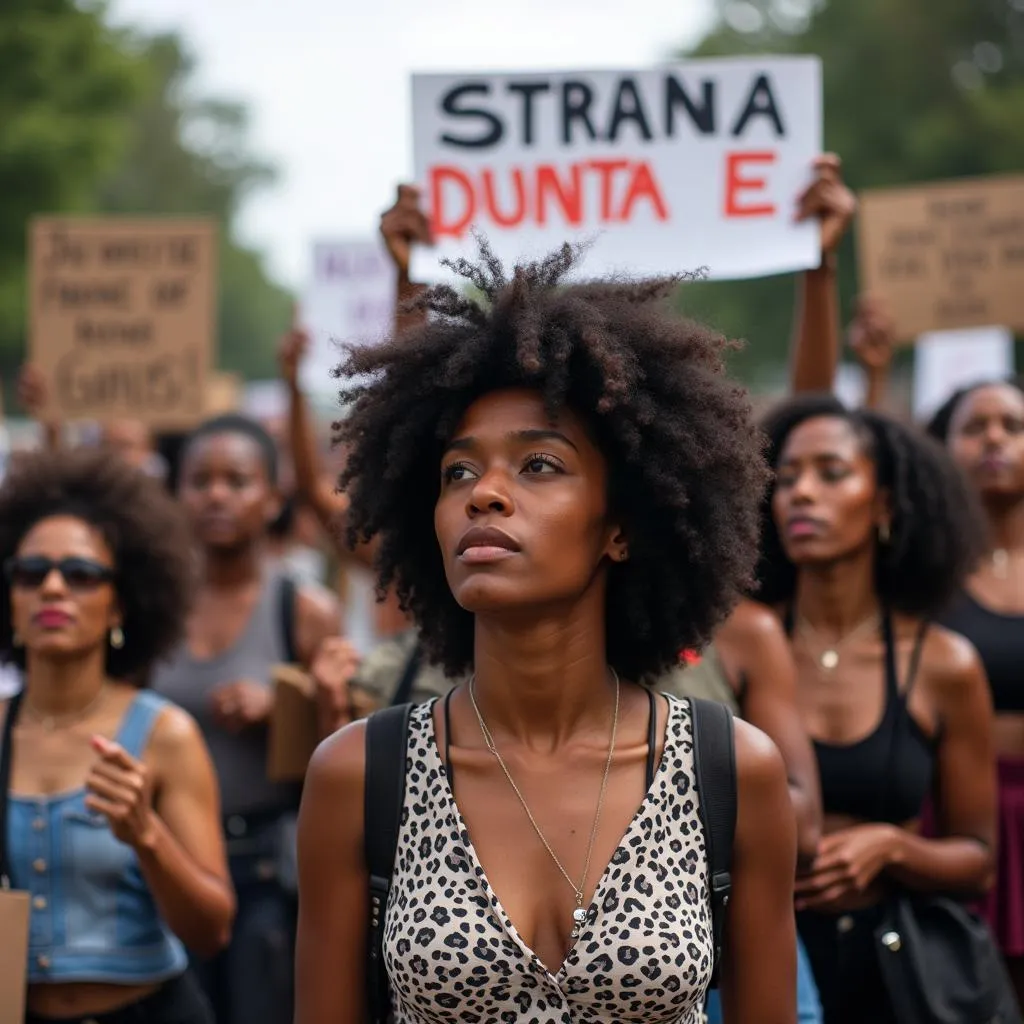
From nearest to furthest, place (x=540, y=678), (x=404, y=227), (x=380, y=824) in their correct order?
(x=380, y=824) < (x=540, y=678) < (x=404, y=227)

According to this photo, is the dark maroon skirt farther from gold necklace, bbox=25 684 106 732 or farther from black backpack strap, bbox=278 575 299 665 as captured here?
gold necklace, bbox=25 684 106 732

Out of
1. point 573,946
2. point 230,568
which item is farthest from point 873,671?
point 230,568

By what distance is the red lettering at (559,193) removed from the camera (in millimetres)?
5125

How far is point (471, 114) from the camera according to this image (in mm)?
5121

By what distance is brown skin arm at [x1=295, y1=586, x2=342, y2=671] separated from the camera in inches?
220

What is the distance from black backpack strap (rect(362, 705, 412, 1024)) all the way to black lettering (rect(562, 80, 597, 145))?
267cm

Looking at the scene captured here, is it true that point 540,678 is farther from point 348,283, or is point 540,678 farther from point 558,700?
point 348,283

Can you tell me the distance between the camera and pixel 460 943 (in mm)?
2820

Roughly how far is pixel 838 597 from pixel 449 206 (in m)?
1.65

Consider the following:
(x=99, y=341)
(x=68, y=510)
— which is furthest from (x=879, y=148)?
(x=68, y=510)

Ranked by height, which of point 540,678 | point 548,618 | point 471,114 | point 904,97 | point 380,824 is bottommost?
point 380,824

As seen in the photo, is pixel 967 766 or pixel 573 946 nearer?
pixel 573 946

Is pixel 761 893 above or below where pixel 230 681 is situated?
below

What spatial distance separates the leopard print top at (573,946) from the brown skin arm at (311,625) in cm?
263
